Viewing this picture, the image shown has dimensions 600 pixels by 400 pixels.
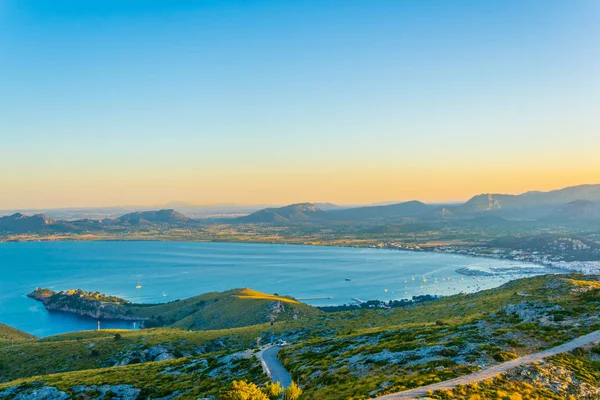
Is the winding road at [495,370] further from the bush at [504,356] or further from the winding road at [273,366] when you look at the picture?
the winding road at [273,366]

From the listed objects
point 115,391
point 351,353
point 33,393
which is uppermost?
point 351,353

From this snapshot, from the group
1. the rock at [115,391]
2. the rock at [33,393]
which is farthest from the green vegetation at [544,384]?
the rock at [33,393]

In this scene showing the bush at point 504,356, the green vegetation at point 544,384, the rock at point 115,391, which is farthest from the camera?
the rock at point 115,391

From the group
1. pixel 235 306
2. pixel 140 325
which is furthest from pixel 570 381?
pixel 140 325

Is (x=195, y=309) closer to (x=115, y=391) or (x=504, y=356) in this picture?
(x=115, y=391)

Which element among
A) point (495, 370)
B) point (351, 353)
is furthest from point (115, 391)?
point (495, 370)

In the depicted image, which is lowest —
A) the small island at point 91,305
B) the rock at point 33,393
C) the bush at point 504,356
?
the small island at point 91,305

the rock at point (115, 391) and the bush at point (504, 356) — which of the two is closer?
the bush at point (504, 356)
